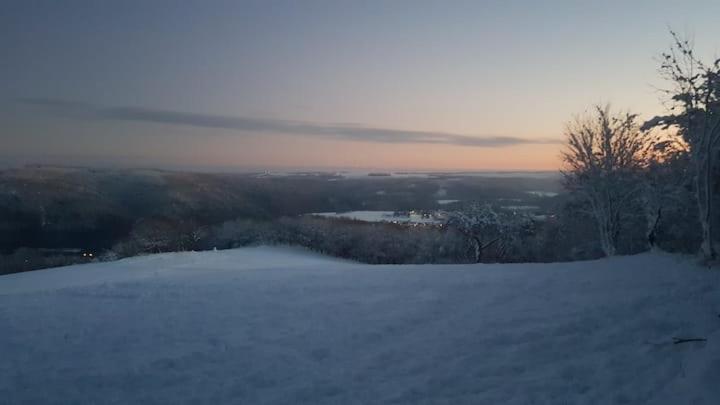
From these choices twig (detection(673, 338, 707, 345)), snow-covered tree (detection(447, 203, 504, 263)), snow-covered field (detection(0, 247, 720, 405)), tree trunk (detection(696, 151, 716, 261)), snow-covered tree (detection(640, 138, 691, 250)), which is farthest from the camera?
snow-covered tree (detection(447, 203, 504, 263))

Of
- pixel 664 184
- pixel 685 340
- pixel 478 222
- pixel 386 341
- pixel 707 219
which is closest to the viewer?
pixel 685 340

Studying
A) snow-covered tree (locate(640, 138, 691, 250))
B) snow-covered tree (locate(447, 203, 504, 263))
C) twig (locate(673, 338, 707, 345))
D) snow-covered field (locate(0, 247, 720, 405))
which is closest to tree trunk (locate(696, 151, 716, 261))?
snow-covered field (locate(0, 247, 720, 405))

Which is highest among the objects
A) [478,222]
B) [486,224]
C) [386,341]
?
[386,341]

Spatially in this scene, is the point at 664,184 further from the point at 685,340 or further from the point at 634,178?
the point at 685,340

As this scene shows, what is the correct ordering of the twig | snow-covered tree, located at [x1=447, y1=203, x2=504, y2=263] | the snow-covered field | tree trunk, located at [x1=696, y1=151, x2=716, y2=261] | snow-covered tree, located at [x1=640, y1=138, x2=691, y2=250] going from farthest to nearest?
snow-covered tree, located at [x1=447, y1=203, x2=504, y2=263], snow-covered tree, located at [x1=640, y1=138, x2=691, y2=250], tree trunk, located at [x1=696, y1=151, x2=716, y2=261], the twig, the snow-covered field

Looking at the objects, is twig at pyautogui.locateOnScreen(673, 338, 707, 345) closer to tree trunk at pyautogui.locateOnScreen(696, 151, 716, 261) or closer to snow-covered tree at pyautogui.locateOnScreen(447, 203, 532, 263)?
tree trunk at pyautogui.locateOnScreen(696, 151, 716, 261)

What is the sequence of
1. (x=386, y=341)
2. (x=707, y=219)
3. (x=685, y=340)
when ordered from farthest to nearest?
(x=707, y=219) < (x=386, y=341) < (x=685, y=340)

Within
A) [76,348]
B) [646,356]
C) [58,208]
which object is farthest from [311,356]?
[58,208]

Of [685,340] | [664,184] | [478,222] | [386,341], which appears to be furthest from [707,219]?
[478,222]

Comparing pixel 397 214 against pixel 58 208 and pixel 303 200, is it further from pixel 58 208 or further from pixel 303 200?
pixel 58 208
